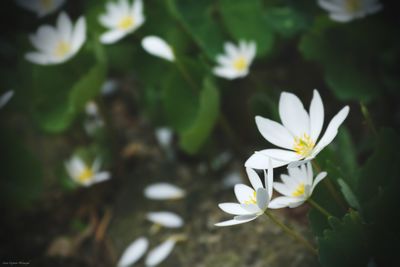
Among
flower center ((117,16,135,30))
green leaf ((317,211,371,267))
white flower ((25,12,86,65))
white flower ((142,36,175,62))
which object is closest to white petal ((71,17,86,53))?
white flower ((25,12,86,65))

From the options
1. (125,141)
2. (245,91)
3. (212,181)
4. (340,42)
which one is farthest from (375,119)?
(125,141)

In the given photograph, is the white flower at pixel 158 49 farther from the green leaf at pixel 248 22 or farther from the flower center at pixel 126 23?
the green leaf at pixel 248 22

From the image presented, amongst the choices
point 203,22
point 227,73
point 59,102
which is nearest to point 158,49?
point 227,73

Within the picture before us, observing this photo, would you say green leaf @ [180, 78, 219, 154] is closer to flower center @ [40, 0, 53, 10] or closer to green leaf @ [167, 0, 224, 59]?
green leaf @ [167, 0, 224, 59]

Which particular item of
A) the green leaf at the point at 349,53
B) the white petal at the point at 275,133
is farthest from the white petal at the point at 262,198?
the green leaf at the point at 349,53

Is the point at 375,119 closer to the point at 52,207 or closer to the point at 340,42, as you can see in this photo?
the point at 340,42

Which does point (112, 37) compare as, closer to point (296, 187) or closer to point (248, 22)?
point (248, 22)
